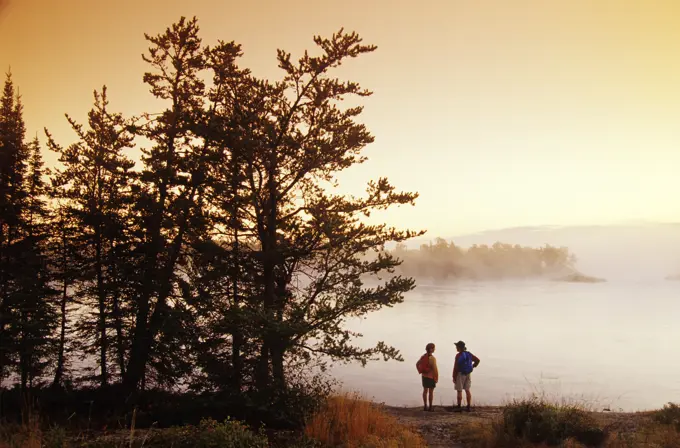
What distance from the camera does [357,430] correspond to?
9727mm

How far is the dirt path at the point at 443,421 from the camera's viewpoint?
434 inches

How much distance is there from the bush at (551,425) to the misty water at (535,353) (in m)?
6.55

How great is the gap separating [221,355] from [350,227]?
613 centimetres

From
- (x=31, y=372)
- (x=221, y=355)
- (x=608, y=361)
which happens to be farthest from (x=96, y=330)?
(x=608, y=361)

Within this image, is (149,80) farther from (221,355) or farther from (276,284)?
(221,355)

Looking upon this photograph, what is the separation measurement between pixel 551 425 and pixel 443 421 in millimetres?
3619

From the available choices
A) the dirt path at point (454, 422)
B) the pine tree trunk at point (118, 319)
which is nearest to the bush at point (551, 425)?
the dirt path at point (454, 422)

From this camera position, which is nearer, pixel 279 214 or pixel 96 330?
pixel 279 214

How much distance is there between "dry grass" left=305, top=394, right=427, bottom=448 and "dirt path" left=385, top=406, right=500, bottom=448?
112 cm

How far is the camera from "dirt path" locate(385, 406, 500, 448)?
11016mm

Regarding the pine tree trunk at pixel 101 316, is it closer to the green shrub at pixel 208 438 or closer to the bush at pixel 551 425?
the green shrub at pixel 208 438

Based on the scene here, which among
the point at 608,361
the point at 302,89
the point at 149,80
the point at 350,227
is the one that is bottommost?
the point at 608,361

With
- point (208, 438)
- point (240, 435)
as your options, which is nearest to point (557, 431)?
point (240, 435)

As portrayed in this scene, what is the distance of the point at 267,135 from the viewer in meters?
14.0
